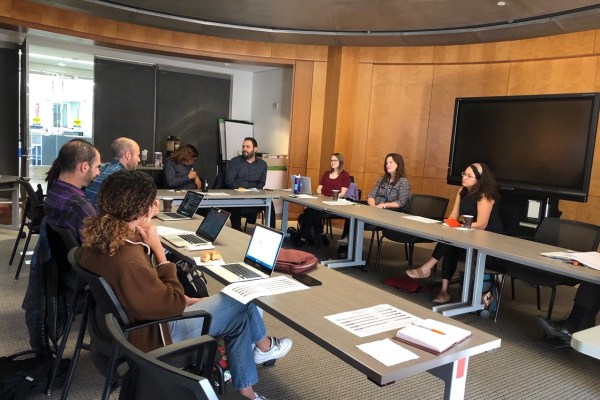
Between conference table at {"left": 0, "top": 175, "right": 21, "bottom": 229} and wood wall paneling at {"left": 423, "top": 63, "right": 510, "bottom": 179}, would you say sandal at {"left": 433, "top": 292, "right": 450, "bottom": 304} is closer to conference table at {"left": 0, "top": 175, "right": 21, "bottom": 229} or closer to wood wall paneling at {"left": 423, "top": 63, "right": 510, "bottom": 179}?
wood wall paneling at {"left": 423, "top": 63, "right": 510, "bottom": 179}

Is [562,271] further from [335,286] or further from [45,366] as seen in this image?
[45,366]

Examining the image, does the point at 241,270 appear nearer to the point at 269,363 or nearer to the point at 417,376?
the point at 269,363

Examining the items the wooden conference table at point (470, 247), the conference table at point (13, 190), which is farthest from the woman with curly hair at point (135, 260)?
the conference table at point (13, 190)

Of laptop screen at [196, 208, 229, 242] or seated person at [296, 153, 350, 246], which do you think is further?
seated person at [296, 153, 350, 246]

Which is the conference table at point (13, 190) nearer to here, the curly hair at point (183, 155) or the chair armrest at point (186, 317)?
the curly hair at point (183, 155)

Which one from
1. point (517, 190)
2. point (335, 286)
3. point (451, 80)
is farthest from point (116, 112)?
point (335, 286)

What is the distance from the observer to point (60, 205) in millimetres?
2666

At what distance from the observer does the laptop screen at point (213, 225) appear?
3.07m

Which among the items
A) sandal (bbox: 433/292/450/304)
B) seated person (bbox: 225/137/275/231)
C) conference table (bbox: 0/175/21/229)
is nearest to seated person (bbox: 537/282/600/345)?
sandal (bbox: 433/292/450/304)

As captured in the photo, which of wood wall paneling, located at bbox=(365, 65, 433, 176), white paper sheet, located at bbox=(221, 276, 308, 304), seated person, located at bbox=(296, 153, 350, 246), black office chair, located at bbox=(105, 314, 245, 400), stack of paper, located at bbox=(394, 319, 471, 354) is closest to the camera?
black office chair, located at bbox=(105, 314, 245, 400)

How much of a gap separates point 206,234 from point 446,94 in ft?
16.9

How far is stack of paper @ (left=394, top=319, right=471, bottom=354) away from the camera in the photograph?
158 cm

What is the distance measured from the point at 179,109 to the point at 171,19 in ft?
8.55

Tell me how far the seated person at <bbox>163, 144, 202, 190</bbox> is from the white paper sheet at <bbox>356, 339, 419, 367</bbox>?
4529 millimetres
